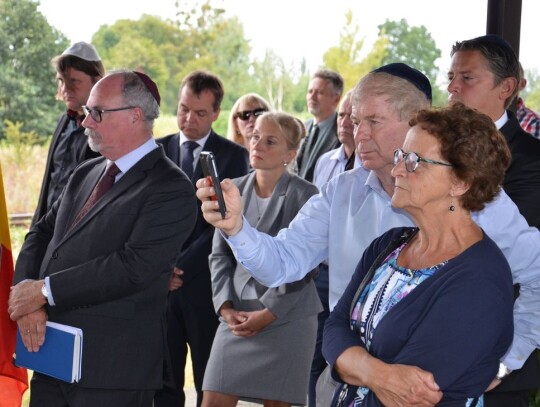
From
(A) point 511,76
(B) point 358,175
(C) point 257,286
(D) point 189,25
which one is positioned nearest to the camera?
(B) point 358,175

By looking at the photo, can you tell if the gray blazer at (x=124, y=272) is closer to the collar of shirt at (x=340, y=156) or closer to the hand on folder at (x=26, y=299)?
the hand on folder at (x=26, y=299)

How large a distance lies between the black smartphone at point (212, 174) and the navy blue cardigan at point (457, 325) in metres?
0.50

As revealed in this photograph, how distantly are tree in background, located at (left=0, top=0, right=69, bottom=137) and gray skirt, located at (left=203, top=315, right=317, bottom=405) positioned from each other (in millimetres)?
4151

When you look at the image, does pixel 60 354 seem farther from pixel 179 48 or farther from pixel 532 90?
pixel 179 48

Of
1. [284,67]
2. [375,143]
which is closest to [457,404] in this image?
[375,143]

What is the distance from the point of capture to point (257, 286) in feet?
12.9

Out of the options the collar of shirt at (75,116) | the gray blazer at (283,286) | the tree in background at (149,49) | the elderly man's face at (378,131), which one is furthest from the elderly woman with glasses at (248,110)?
the elderly man's face at (378,131)

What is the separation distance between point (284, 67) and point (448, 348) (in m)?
6.39

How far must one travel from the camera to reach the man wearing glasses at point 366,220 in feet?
7.82

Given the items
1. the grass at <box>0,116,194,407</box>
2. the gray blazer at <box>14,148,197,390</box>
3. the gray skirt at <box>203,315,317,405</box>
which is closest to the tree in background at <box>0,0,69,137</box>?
the grass at <box>0,116,194,407</box>

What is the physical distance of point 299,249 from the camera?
2.58 meters

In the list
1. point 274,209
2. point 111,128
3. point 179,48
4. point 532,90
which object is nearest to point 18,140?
point 179,48

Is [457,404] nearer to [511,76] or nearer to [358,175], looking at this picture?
[358,175]

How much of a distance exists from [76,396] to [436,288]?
1.53 m
